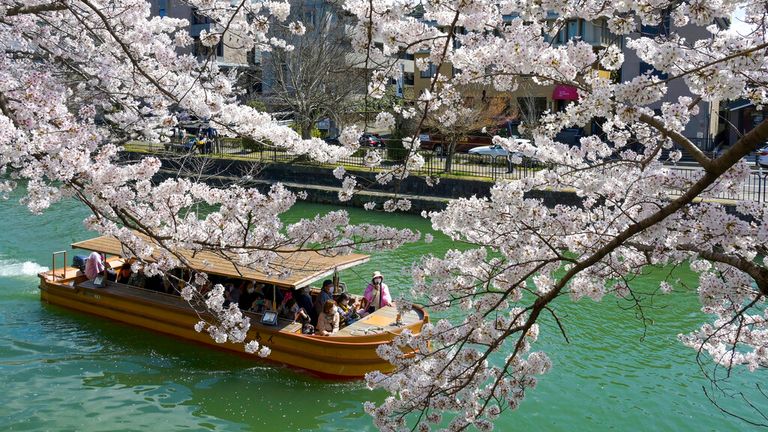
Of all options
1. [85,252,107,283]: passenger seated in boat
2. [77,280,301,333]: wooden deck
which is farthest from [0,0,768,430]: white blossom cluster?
[85,252,107,283]: passenger seated in boat

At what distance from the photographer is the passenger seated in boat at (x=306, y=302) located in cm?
1096

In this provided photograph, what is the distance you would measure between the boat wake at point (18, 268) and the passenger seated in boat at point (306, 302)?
716 cm

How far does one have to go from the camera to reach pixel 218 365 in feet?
35.7

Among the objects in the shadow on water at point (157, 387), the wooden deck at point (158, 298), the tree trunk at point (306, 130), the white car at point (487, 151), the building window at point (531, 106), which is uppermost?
the building window at point (531, 106)

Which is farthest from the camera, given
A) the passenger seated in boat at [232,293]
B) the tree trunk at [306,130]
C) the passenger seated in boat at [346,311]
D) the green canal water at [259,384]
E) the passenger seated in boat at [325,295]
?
the tree trunk at [306,130]

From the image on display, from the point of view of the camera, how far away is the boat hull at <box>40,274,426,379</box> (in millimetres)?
10070

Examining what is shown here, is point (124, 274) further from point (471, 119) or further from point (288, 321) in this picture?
point (471, 119)

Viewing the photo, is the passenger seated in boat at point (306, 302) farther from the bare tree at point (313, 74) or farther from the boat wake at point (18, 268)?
the bare tree at point (313, 74)

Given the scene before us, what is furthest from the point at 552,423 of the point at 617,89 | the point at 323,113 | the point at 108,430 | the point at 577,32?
the point at 577,32

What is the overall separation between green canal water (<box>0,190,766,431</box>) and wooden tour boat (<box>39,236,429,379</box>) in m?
0.20

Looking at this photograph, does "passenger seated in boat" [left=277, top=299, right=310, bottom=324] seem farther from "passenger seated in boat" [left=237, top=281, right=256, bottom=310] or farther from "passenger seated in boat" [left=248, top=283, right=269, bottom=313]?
"passenger seated in boat" [left=237, top=281, right=256, bottom=310]

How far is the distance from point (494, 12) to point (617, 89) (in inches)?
62.4

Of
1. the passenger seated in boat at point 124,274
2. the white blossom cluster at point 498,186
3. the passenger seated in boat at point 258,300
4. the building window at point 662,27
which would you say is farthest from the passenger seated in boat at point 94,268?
the building window at point 662,27

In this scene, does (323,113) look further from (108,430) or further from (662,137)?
(662,137)
